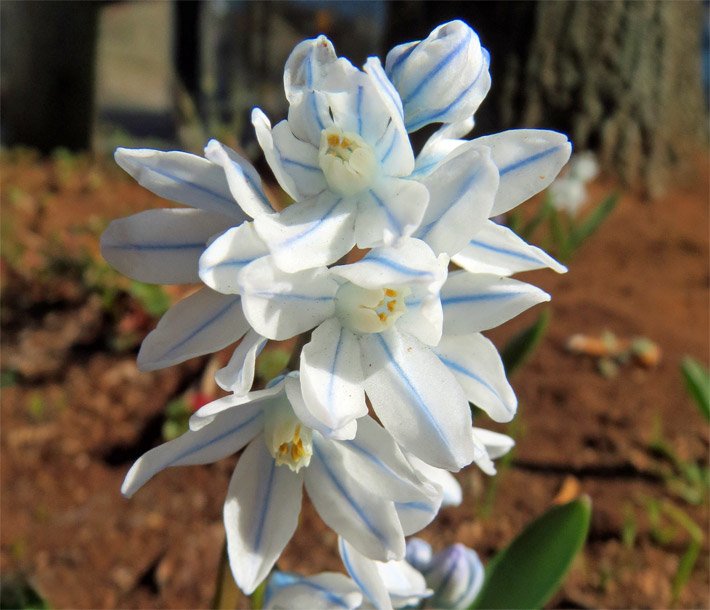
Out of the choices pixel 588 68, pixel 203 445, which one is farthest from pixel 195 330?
pixel 588 68

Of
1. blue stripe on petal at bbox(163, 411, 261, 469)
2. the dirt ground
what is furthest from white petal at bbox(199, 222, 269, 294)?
the dirt ground

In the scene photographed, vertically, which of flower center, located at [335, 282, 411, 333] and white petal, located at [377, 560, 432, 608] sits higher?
flower center, located at [335, 282, 411, 333]

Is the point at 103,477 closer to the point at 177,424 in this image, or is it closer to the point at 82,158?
the point at 177,424

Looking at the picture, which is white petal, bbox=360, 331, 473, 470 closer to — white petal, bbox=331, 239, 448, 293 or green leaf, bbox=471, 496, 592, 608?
white petal, bbox=331, 239, 448, 293

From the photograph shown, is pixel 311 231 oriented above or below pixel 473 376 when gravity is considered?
above

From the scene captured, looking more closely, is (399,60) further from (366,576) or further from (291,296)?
(366,576)

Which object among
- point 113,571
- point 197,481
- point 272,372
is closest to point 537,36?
point 272,372
